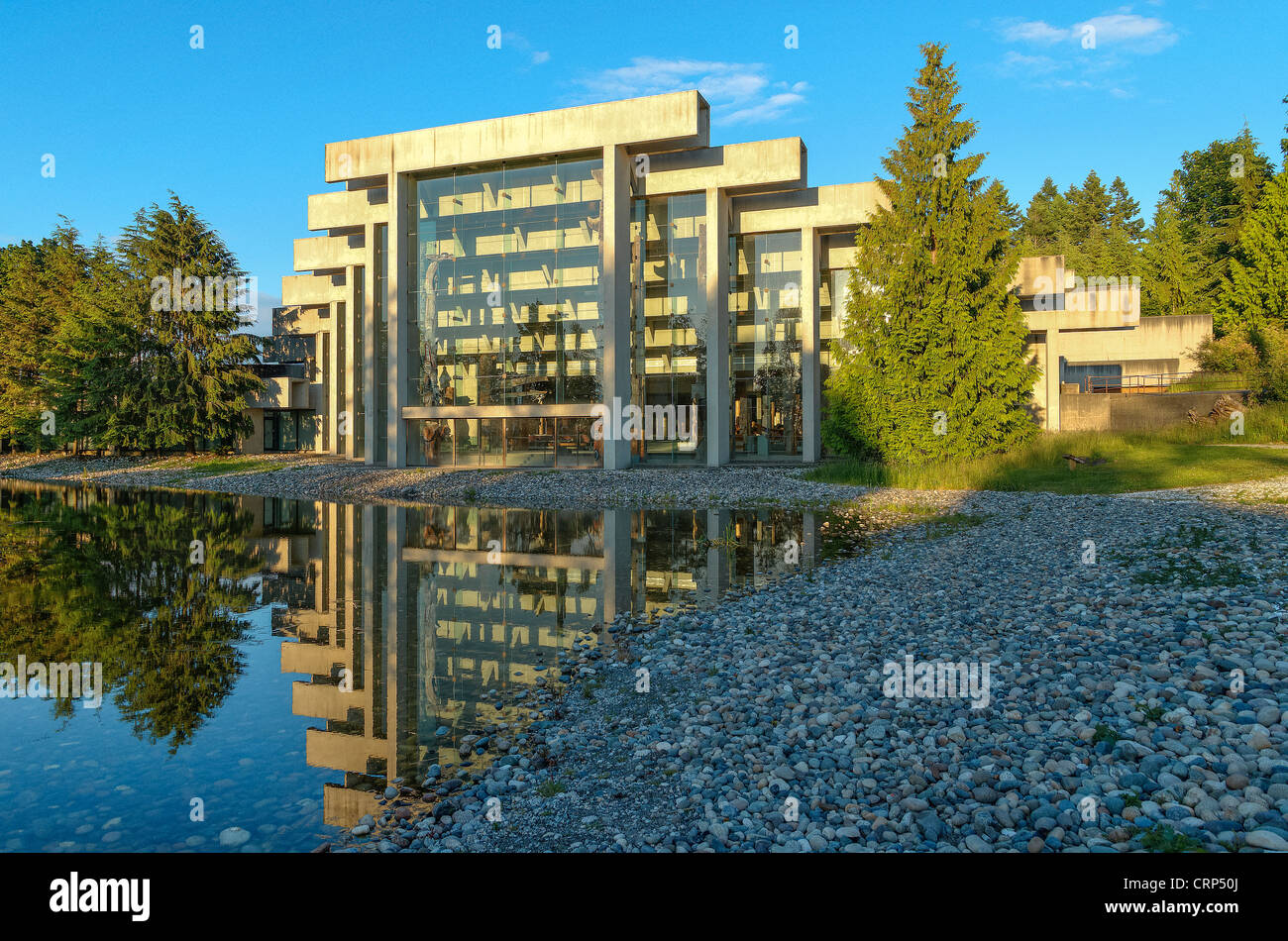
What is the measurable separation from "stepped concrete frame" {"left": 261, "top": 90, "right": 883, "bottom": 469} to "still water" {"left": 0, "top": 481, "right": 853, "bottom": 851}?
15064 millimetres

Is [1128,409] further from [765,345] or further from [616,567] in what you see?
[616,567]

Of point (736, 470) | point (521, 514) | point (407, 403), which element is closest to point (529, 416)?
point (407, 403)

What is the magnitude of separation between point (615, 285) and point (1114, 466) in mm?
20276

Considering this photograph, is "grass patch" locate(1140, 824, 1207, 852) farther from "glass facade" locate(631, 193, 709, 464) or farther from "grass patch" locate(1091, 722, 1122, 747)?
"glass facade" locate(631, 193, 709, 464)

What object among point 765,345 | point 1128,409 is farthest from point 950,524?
point 1128,409

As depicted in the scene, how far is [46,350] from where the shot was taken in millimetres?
43969

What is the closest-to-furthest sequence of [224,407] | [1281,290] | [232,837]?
[232,837] < [1281,290] < [224,407]

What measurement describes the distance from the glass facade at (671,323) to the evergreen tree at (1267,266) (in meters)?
25.9

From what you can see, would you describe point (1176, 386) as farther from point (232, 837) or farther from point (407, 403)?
point (232, 837)

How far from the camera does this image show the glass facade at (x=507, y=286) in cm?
3359

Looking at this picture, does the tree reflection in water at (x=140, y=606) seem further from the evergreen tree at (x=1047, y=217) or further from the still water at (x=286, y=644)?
the evergreen tree at (x=1047, y=217)

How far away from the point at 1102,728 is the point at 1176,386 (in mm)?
37692

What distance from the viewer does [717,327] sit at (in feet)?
109

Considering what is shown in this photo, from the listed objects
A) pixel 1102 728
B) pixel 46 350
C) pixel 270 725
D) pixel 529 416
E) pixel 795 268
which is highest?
pixel 795 268
